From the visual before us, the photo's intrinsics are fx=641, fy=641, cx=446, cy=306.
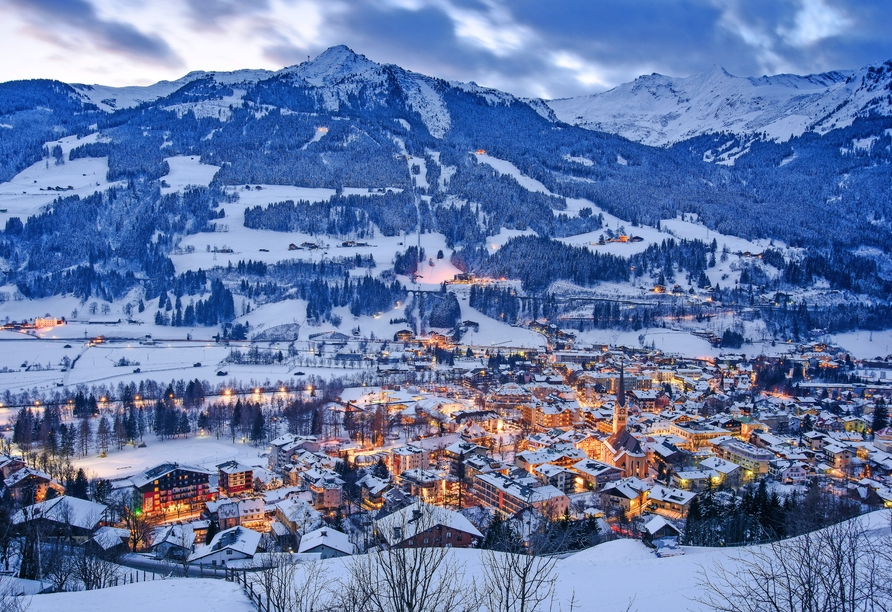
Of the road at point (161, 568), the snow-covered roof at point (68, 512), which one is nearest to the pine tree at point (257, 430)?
the snow-covered roof at point (68, 512)

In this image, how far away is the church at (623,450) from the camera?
29531mm

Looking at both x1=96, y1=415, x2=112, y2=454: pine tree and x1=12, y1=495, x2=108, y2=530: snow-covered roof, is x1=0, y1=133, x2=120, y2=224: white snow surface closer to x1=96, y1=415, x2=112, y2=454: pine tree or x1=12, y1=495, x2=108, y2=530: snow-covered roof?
x1=96, y1=415, x2=112, y2=454: pine tree

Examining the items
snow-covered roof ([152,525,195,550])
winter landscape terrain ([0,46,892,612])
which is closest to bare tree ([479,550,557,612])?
winter landscape terrain ([0,46,892,612])

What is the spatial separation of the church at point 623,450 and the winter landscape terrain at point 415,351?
0.21 metres

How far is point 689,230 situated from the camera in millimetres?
98938

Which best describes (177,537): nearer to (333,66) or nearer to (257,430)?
(257,430)

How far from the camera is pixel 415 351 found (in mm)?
58250

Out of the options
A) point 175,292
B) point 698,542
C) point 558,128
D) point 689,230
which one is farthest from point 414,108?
point 698,542

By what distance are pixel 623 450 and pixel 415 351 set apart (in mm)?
30357

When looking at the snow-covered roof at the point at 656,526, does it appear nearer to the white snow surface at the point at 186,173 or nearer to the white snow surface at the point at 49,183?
the white snow surface at the point at 186,173

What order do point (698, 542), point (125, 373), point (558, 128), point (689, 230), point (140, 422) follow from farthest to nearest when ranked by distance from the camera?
point (558, 128), point (689, 230), point (125, 373), point (140, 422), point (698, 542)

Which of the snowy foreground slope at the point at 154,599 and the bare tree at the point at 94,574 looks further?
the bare tree at the point at 94,574

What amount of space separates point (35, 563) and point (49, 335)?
2134 inches

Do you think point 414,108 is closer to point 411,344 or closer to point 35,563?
point 411,344
